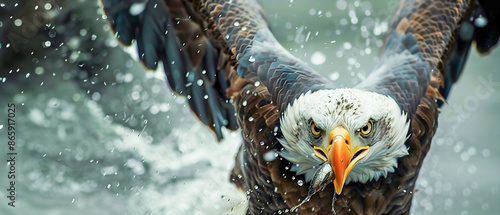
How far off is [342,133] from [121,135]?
2727 mm

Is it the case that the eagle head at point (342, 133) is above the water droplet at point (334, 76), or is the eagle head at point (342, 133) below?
above

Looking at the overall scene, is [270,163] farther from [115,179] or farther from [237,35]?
[115,179]

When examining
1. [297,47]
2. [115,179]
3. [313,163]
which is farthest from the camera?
[297,47]

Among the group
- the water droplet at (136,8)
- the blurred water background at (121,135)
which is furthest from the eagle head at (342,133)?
the water droplet at (136,8)

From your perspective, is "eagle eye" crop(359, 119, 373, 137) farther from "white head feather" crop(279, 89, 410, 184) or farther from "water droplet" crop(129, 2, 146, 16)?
"water droplet" crop(129, 2, 146, 16)

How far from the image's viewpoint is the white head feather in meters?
2.34

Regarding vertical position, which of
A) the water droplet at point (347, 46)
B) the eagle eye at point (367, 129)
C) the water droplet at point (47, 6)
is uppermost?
the eagle eye at point (367, 129)

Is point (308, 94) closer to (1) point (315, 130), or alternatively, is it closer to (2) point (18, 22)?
(1) point (315, 130)

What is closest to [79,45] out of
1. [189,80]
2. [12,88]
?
[12,88]

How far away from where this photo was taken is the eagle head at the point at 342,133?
7.59ft

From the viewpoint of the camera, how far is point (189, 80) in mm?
3553

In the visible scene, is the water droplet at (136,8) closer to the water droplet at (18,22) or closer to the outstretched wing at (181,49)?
the outstretched wing at (181,49)

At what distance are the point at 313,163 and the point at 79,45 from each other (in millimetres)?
2993

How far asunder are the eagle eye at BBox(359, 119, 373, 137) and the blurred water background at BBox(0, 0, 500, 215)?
1.34m
